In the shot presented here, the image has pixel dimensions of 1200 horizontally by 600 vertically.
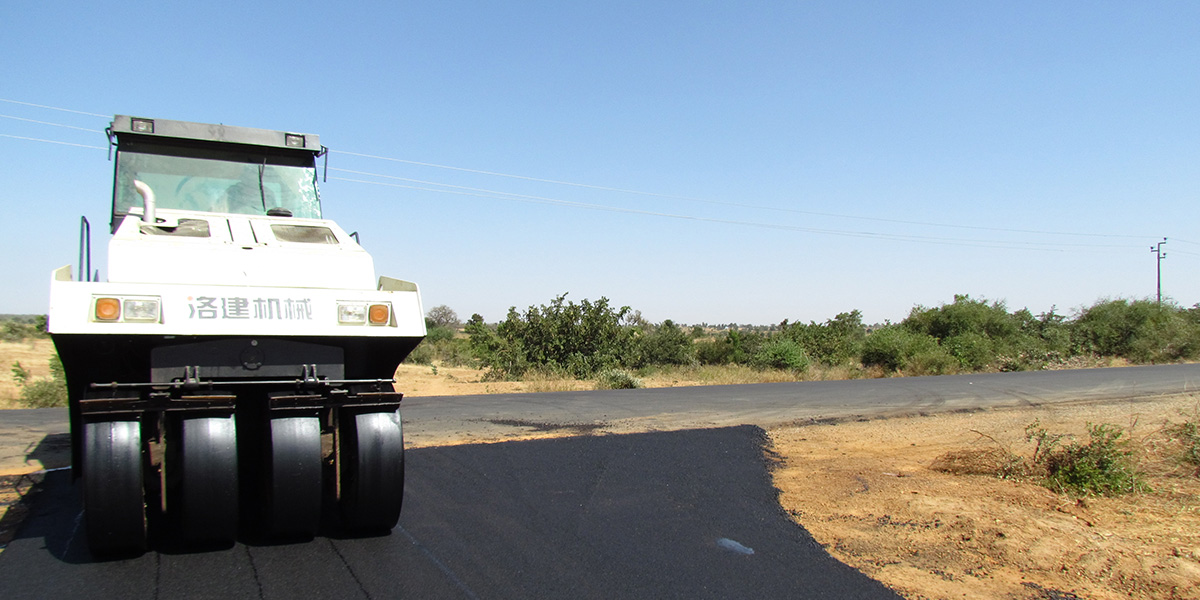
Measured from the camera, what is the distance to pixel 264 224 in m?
6.06

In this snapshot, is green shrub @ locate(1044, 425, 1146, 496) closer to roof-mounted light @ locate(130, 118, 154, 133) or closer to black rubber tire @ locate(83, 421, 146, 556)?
black rubber tire @ locate(83, 421, 146, 556)

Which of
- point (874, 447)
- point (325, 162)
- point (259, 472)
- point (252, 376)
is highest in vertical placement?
point (325, 162)

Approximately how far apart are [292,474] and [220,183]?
352 centimetres

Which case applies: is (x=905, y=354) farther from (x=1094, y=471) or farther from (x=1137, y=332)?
(x=1094, y=471)

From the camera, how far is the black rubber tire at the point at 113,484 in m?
4.54

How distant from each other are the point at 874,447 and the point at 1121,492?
369 cm

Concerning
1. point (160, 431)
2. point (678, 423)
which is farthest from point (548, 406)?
point (160, 431)

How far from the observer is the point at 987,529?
604 cm

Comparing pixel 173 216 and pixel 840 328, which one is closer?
pixel 173 216

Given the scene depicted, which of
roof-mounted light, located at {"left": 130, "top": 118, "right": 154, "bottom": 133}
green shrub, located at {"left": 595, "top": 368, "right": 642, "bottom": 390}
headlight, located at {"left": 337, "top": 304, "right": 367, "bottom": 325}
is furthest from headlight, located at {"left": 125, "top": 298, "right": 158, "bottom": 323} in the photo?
green shrub, located at {"left": 595, "top": 368, "right": 642, "bottom": 390}

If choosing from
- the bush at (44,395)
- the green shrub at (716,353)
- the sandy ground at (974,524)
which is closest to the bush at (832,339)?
the green shrub at (716,353)

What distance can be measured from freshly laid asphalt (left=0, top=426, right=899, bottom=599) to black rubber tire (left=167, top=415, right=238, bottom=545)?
24 cm

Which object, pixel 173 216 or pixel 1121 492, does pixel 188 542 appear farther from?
pixel 1121 492

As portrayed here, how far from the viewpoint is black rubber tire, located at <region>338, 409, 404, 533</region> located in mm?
5234
